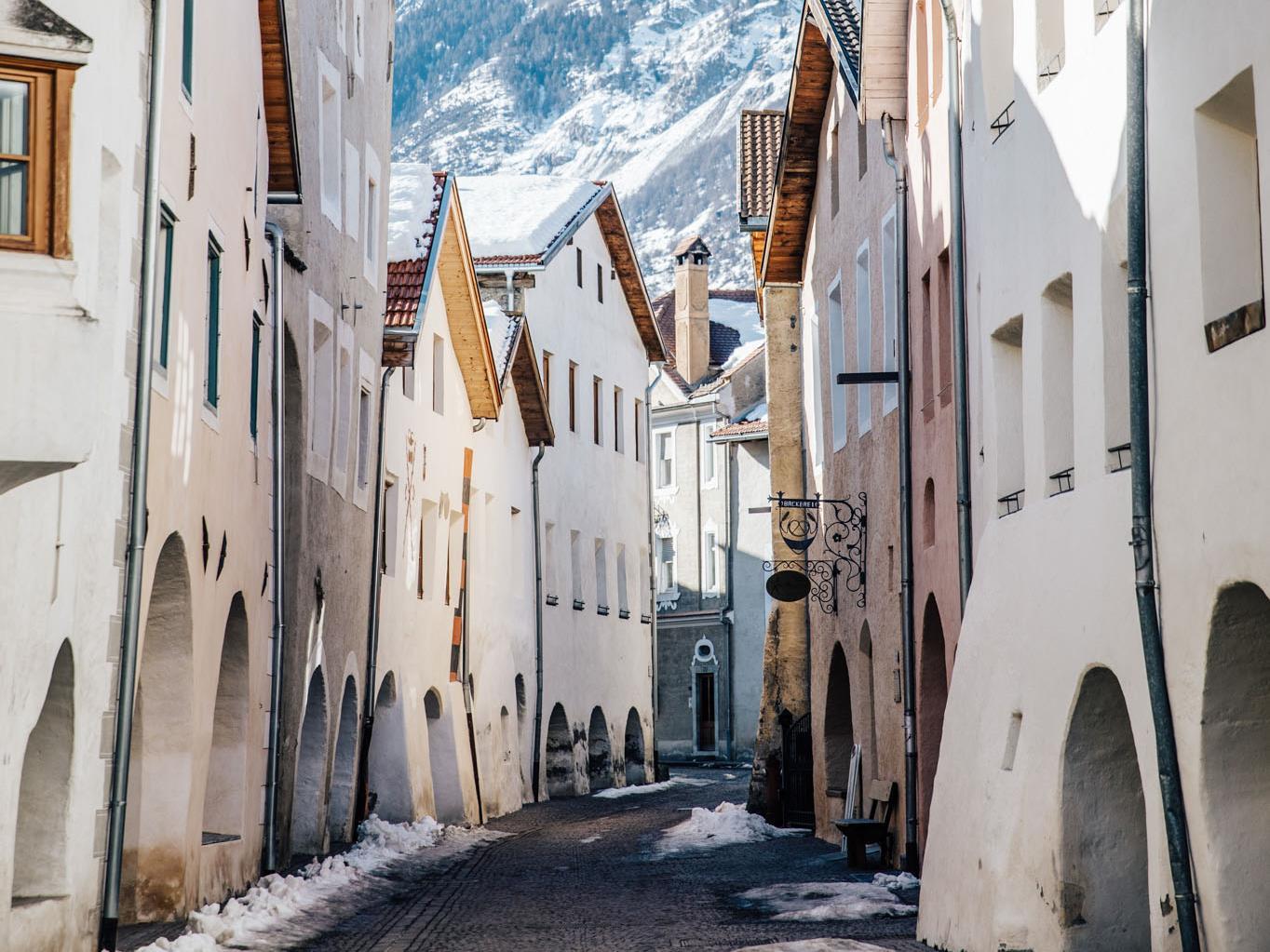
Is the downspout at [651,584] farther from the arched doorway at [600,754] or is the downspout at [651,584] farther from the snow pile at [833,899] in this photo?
the snow pile at [833,899]

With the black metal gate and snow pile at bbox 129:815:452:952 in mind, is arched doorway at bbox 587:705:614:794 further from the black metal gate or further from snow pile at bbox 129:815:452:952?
snow pile at bbox 129:815:452:952

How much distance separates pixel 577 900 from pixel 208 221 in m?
6.68

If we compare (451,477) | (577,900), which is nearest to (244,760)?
(577,900)

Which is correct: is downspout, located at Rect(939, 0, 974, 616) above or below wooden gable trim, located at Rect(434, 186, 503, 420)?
below

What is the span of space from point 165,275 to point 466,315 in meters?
16.7

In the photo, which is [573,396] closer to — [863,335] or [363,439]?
[363,439]

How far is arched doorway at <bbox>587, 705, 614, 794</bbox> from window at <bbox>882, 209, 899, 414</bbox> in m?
19.3

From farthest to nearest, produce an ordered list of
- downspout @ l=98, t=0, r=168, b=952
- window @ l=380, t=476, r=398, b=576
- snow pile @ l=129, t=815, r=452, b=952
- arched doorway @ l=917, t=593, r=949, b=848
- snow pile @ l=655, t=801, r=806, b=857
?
window @ l=380, t=476, r=398, b=576 → snow pile @ l=655, t=801, r=806, b=857 → arched doorway @ l=917, t=593, r=949, b=848 → snow pile @ l=129, t=815, r=452, b=952 → downspout @ l=98, t=0, r=168, b=952

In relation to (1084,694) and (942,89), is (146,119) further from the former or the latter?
(942,89)

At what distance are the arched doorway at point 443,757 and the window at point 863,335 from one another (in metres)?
8.94

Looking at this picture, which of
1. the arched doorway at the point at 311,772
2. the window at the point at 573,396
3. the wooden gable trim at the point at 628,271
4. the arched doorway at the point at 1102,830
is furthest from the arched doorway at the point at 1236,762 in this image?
the wooden gable trim at the point at 628,271

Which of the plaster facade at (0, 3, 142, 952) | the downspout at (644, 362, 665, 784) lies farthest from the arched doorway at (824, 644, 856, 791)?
the downspout at (644, 362, 665, 784)

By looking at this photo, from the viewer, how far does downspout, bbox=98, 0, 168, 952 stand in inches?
502

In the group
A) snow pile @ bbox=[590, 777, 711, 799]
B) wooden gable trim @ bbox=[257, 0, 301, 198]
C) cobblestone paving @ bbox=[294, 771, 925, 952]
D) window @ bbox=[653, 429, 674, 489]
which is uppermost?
window @ bbox=[653, 429, 674, 489]
